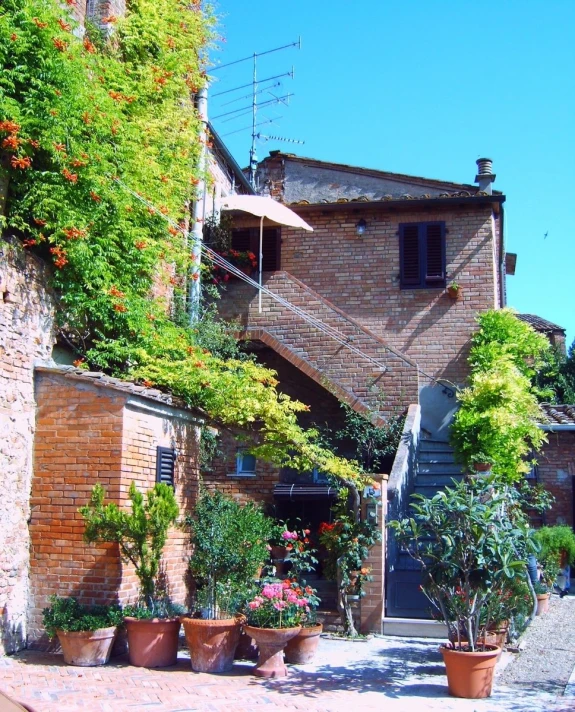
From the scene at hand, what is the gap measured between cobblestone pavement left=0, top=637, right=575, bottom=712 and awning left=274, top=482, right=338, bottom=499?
4.78 meters

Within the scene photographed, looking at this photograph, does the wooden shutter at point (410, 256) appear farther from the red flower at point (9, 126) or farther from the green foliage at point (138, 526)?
the red flower at point (9, 126)

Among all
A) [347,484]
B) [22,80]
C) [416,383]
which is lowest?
[347,484]

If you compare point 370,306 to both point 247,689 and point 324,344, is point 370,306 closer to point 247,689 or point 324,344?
point 324,344

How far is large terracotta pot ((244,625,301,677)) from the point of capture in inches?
303

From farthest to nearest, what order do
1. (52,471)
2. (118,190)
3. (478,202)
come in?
(478,202) → (118,190) → (52,471)

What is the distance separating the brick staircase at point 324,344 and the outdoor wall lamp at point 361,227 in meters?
2.22

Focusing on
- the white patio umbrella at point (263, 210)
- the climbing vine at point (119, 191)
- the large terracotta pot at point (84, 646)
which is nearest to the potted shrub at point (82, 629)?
the large terracotta pot at point (84, 646)

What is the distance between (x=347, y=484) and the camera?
34.2 feet

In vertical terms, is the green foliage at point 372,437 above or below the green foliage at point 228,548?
above

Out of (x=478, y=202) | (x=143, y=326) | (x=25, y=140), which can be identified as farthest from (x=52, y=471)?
(x=478, y=202)

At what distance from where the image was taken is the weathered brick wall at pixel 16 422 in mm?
8031

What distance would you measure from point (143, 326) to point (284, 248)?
6823mm

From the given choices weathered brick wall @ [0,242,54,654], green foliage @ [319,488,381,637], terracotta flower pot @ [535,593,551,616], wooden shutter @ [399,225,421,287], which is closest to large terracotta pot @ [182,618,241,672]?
weathered brick wall @ [0,242,54,654]

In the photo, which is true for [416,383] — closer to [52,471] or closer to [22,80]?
[52,471]
